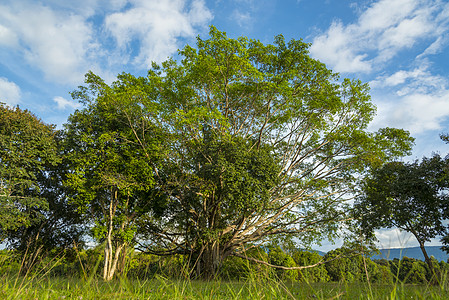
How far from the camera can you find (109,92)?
48.0ft

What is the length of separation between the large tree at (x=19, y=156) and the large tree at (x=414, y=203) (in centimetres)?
1843

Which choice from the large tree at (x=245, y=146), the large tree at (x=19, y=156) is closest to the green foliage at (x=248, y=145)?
the large tree at (x=245, y=146)

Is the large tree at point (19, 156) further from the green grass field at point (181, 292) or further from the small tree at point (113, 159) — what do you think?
the green grass field at point (181, 292)

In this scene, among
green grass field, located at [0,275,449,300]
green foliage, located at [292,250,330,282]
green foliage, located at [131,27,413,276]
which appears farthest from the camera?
green foliage, located at [131,27,413,276]

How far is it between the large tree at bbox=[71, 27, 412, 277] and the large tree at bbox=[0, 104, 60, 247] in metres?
4.38

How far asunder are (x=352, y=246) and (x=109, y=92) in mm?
16518

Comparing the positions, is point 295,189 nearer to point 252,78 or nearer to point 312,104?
point 312,104

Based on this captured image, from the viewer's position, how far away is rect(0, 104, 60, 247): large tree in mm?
13867

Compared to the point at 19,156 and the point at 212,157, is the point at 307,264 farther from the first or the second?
the point at 19,156

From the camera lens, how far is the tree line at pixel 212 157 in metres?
13.2

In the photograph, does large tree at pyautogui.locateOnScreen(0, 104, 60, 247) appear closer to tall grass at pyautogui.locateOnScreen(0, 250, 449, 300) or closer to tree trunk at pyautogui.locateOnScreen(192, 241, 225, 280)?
tree trunk at pyautogui.locateOnScreen(192, 241, 225, 280)

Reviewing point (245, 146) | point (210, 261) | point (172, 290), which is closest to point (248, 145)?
point (245, 146)

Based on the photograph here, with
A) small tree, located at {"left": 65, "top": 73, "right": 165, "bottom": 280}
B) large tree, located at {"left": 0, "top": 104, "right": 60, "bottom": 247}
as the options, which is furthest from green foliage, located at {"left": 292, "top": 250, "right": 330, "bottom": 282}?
large tree, located at {"left": 0, "top": 104, "right": 60, "bottom": 247}

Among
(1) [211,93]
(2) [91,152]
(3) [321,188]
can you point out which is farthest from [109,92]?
(3) [321,188]
